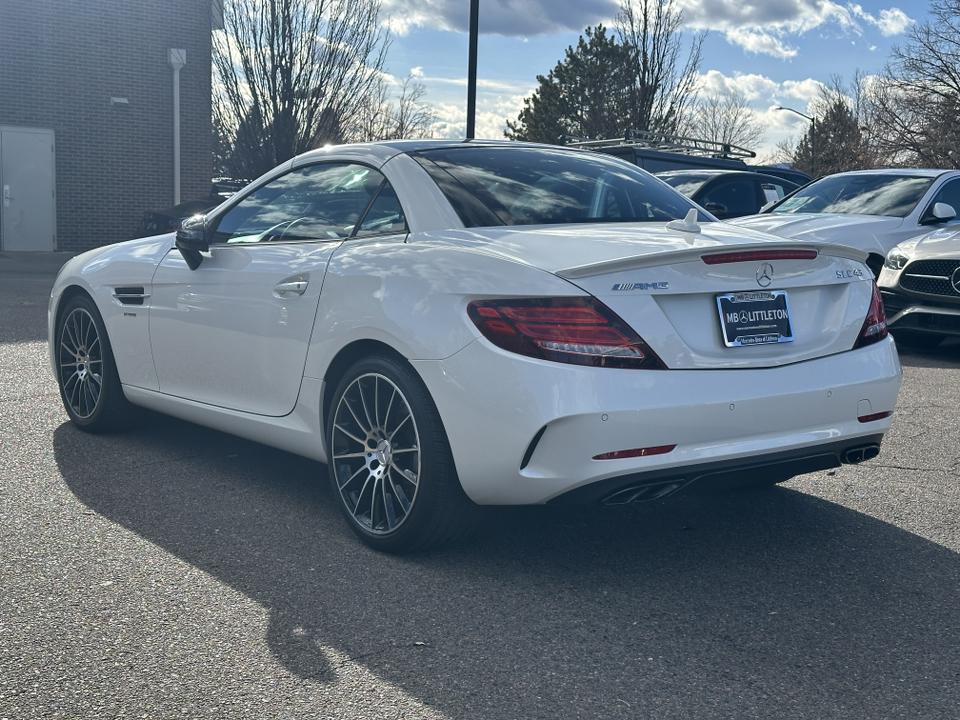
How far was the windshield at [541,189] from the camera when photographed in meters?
4.16

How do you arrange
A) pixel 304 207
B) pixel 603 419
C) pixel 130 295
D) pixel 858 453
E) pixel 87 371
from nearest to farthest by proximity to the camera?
1. pixel 603 419
2. pixel 858 453
3. pixel 304 207
4. pixel 130 295
5. pixel 87 371

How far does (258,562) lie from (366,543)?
0.40 meters

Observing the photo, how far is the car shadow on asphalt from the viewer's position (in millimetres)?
2912

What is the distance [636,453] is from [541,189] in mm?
1362

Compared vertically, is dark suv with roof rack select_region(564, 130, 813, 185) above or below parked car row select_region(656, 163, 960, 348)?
above

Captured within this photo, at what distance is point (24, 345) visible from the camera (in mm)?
9086

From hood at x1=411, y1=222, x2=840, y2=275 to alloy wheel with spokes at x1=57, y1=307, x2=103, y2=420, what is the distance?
100 inches

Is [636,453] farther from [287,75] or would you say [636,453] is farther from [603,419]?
[287,75]

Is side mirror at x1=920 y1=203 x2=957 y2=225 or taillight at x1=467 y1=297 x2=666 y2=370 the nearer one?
taillight at x1=467 y1=297 x2=666 y2=370

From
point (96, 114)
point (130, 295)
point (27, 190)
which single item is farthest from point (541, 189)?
point (96, 114)

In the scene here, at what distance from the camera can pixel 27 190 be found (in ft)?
76.5

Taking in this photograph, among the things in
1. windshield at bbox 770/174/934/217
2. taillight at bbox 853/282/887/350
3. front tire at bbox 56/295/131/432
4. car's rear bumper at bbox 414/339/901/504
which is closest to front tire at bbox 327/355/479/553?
car's rear bumper at bbox 414/339/901/504

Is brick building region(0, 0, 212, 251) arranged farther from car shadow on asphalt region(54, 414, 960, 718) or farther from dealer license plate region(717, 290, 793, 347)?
dealer license plate region(717, 290, 793, 347)

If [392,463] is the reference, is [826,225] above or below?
above
